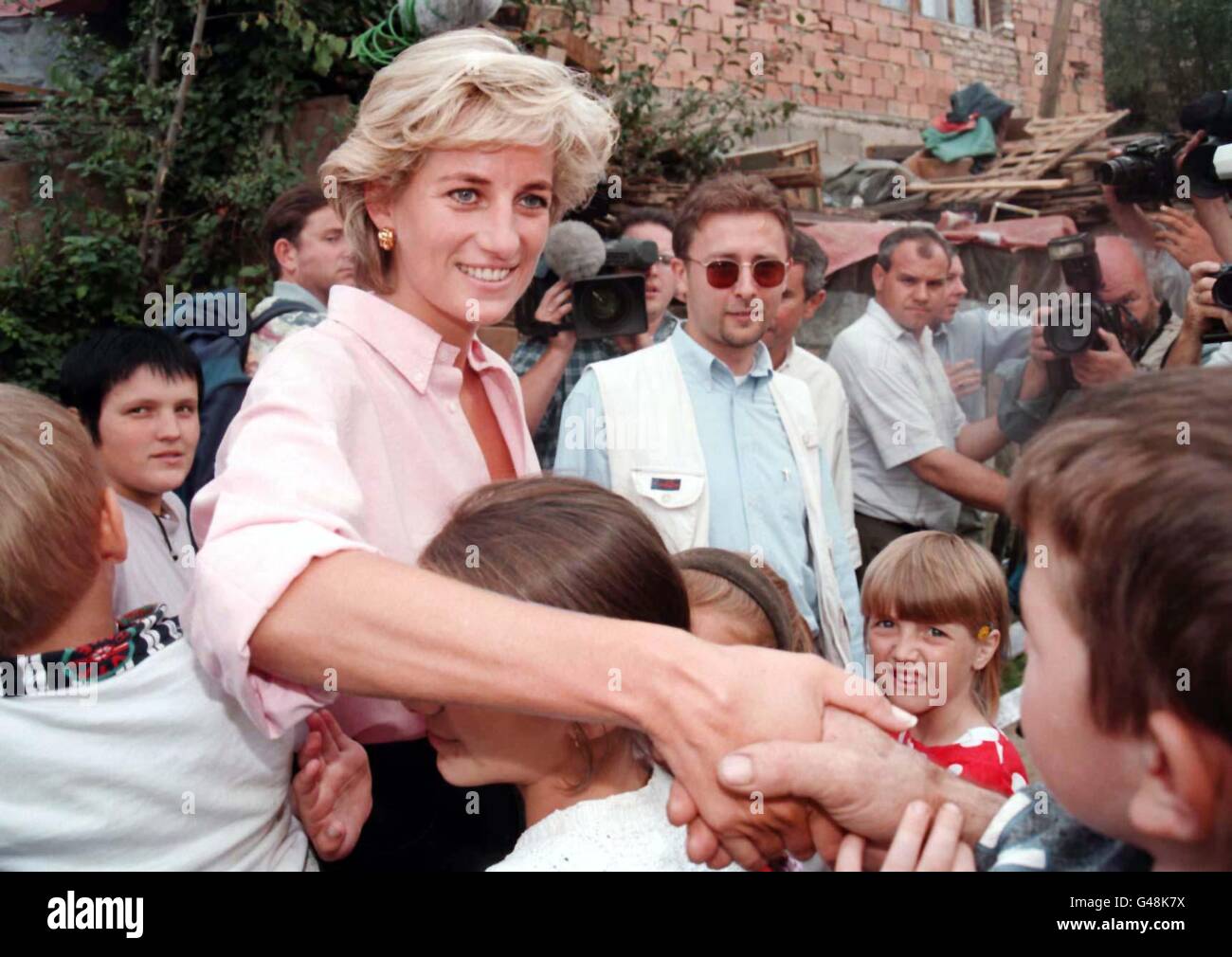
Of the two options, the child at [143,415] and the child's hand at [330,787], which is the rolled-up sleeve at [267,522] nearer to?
the child's hand at [330,787]

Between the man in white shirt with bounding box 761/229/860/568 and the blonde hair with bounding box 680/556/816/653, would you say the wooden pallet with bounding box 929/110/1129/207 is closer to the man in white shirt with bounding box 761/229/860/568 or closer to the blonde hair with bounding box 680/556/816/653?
the man in white shirt with bounding box 761/229/860/568

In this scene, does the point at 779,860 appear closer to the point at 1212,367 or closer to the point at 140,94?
the point at 1212,367

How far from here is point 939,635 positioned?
2.78 meters

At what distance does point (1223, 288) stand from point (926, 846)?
2665 millimetres

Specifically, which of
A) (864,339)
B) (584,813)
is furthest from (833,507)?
(584,813)

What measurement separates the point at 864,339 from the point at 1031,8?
1145cm

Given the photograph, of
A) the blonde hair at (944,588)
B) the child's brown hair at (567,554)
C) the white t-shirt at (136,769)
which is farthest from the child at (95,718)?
the blonde hair at (944,588)

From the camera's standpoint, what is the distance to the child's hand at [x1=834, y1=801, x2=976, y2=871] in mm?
1254

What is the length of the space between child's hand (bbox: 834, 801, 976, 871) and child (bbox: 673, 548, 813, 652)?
793mm

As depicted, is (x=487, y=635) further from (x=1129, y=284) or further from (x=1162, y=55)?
(x=1162, y=55)

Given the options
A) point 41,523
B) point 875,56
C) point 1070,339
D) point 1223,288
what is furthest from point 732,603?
point 875,56

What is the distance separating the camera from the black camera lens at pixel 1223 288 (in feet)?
10.9

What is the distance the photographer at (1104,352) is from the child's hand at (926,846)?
8.48 feet

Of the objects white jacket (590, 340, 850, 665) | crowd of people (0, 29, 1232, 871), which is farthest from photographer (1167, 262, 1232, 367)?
crowd of people (0, 29, 1232, 871)
